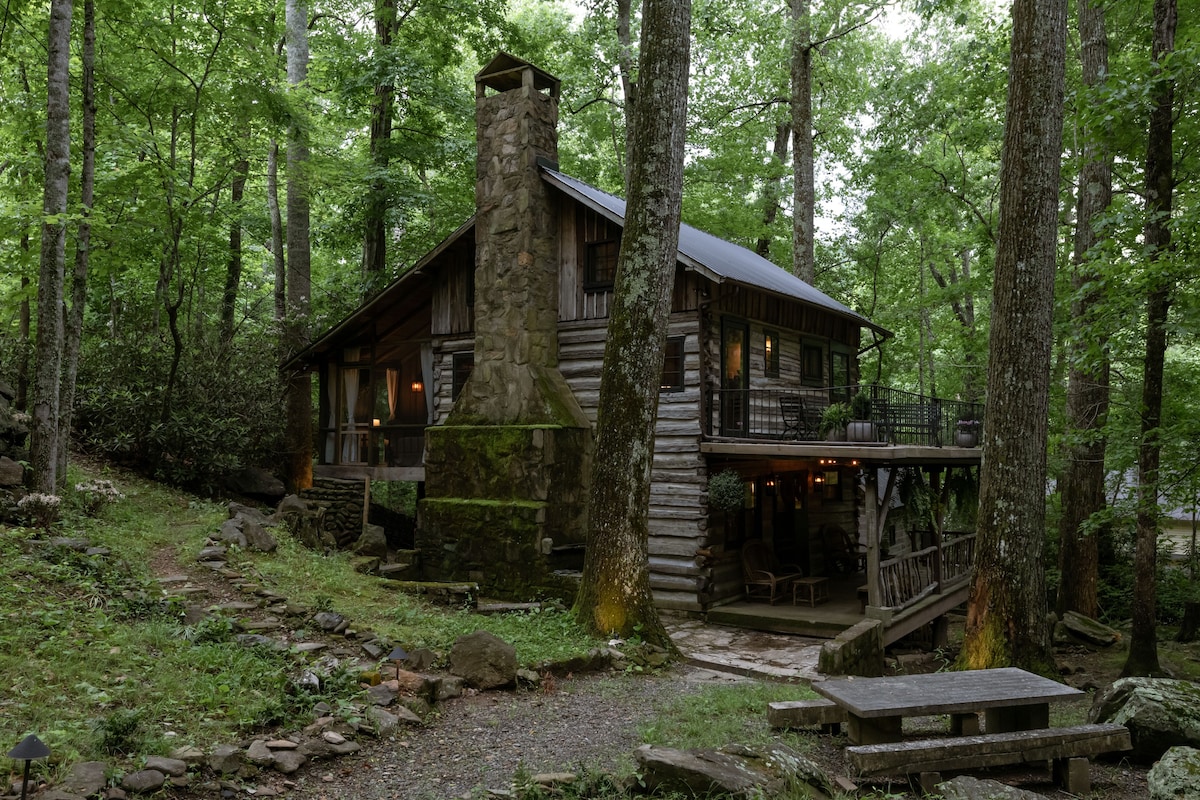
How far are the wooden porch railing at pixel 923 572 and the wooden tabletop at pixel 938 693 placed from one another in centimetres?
675

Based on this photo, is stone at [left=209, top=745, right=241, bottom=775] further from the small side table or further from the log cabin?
the small side table

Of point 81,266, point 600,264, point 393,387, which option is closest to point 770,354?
point 600,264

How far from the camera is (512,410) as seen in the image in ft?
50.0

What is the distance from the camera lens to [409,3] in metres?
24.3

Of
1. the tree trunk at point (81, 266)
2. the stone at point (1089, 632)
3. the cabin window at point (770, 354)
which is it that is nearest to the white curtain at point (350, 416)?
the tree trunk at point (81, 266)

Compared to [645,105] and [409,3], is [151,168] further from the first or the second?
[409,3]

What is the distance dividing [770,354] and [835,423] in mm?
3543

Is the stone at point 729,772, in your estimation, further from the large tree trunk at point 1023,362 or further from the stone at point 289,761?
the large tree trunk at point 1023,362

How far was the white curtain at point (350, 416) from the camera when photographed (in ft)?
62.9

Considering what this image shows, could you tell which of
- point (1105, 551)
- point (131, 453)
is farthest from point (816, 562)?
point (131, 453)

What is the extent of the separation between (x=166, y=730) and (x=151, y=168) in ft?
40.7

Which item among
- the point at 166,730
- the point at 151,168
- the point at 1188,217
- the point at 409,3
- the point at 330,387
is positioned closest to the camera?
the point at 166,730

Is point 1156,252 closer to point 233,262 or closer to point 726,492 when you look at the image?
point 726,492

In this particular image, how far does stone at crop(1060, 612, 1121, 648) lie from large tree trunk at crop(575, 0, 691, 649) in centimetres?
990
